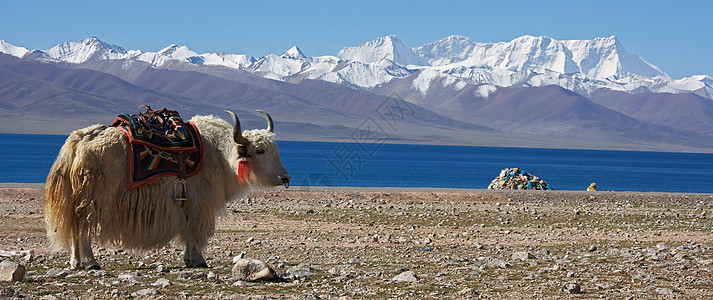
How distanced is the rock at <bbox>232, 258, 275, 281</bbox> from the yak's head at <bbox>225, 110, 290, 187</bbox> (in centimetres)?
166

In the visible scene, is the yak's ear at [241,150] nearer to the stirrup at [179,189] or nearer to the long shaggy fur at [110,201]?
the long shaggy fur at [110,201]

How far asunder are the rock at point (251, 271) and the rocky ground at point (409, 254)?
0.34 ft

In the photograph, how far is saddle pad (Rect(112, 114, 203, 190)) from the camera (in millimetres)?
8219

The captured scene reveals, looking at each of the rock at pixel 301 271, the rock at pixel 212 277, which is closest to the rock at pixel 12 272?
the rock at pixel 212 277

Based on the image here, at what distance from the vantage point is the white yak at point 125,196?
26.3 ft

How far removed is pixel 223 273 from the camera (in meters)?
8.34

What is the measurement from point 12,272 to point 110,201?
46.7 inches

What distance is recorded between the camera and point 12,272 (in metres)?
7.19

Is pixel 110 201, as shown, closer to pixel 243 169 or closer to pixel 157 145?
pixel 157 145

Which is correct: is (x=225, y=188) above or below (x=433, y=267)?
above

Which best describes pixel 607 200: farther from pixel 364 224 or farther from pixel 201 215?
pixel 201 215

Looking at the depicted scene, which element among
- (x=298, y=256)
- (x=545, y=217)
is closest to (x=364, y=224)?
(x=545, y=217)

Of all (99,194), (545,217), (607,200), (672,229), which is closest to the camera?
(99,194)

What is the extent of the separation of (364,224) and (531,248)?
480 centimetres
